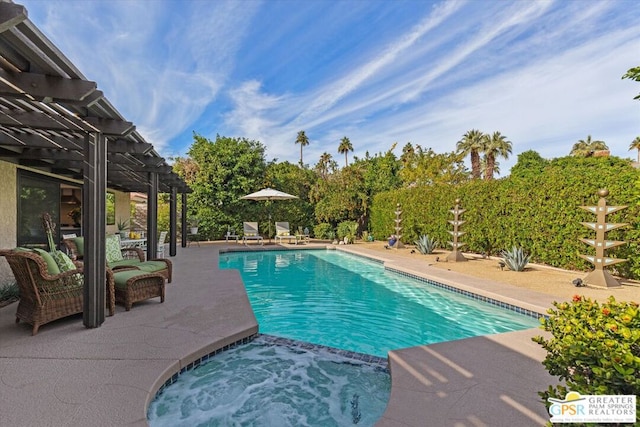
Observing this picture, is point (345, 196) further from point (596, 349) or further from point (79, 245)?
point (596, 349)

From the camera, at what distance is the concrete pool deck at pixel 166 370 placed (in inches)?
92.4

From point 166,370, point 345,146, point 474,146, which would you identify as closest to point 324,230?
point 166,370

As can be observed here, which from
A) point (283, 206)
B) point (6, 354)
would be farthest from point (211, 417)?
point (283, 206)

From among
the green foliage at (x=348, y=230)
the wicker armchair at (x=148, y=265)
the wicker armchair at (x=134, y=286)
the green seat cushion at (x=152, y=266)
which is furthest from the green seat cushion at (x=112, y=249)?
the green foliage at (x=348, y=230)

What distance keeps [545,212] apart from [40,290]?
10.9 m

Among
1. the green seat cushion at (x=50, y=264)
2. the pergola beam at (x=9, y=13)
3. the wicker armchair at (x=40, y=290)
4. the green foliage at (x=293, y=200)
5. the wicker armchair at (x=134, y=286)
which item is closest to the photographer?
the pergola beam at (x=9, y=13)

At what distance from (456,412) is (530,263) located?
9.03 m

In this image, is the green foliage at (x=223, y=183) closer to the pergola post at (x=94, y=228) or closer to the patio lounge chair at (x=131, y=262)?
the patio lounge chair at (x=131, y=262)

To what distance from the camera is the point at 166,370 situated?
3.01 meters

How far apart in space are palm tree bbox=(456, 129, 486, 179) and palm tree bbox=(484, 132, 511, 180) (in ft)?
1.97

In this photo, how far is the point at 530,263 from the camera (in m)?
9.75

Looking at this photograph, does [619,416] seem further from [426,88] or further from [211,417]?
[426,88]

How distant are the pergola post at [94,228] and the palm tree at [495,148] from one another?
31.9m

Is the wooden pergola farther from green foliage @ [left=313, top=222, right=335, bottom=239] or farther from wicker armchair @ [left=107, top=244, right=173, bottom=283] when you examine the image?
green foliage @ [left=313, top=222, right=335, bottom=239]
